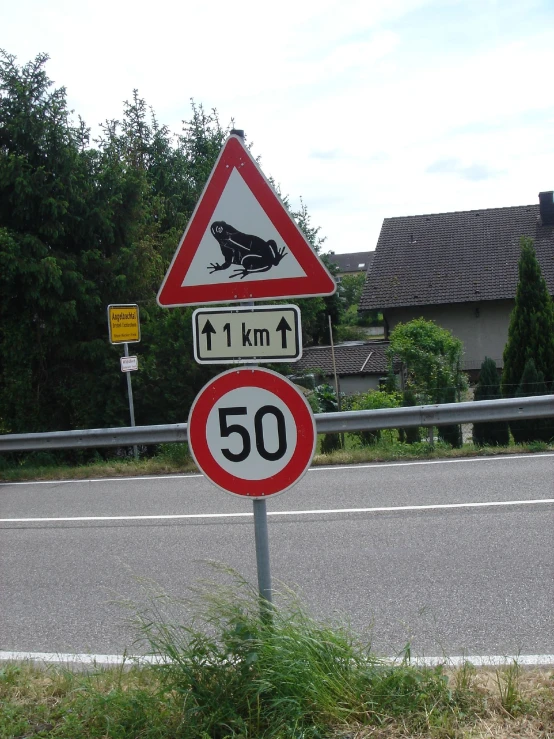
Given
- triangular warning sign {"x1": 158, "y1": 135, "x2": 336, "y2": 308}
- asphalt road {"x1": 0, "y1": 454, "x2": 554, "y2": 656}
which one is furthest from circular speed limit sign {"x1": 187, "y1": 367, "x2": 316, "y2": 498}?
asphalt road {"x1": 0, "y1": 454, "x2": 554, "y2": 656}

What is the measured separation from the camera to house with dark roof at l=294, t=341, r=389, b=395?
3012cm

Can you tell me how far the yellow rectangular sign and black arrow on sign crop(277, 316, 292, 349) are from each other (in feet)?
31.1

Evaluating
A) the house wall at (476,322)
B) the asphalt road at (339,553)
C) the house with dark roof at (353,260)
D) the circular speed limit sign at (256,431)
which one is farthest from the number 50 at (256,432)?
the house with dark roof at (353,260)

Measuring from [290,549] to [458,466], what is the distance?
396 centimetres

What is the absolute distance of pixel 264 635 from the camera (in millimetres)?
3479

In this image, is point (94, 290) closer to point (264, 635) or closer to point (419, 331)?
point (419, 331)

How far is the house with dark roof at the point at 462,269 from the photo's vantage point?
31.8 meters

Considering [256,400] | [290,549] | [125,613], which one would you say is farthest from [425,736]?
[290,549]

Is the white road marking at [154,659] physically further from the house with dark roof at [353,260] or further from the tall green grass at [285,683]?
the house with dark roof at [353,260]

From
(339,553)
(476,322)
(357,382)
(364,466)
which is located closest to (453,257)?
(476,322)

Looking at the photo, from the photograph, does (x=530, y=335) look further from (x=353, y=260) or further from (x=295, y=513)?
(x=353, y=260)

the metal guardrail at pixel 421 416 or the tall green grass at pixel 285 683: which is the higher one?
the metal guardrail at pixel 421 416

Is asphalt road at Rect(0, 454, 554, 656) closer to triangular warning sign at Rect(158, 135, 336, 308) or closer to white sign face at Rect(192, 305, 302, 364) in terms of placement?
white sign face at Rect(192, 305, 302, 364)

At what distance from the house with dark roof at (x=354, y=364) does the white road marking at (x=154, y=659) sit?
24.6 metres
